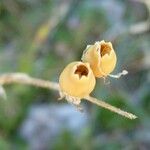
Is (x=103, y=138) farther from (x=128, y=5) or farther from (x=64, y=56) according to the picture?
(x=128, y=5)

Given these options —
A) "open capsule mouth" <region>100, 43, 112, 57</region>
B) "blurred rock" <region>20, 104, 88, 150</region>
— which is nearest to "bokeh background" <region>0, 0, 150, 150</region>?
"blurred rock" <region>20, 104, 88, 150</region>

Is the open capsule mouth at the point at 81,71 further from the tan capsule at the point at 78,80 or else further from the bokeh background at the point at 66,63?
the bokeh background at the point at 66,63

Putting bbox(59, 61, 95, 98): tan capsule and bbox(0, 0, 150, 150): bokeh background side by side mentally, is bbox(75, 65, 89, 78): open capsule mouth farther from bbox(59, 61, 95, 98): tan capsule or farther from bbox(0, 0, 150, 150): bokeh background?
bbox(0, 0, 150, 150): bokeh background

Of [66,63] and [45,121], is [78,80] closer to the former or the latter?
[66,63]

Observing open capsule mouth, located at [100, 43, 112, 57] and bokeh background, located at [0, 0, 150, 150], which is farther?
bokeh background, located at [0, 0, 150, 150]

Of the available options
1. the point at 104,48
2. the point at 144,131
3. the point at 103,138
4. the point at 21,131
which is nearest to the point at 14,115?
the point at 21,131

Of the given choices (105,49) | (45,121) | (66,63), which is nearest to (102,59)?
(105,49)

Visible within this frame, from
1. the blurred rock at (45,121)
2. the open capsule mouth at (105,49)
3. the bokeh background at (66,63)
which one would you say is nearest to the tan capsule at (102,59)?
the open capsule mouth at (105,49)
